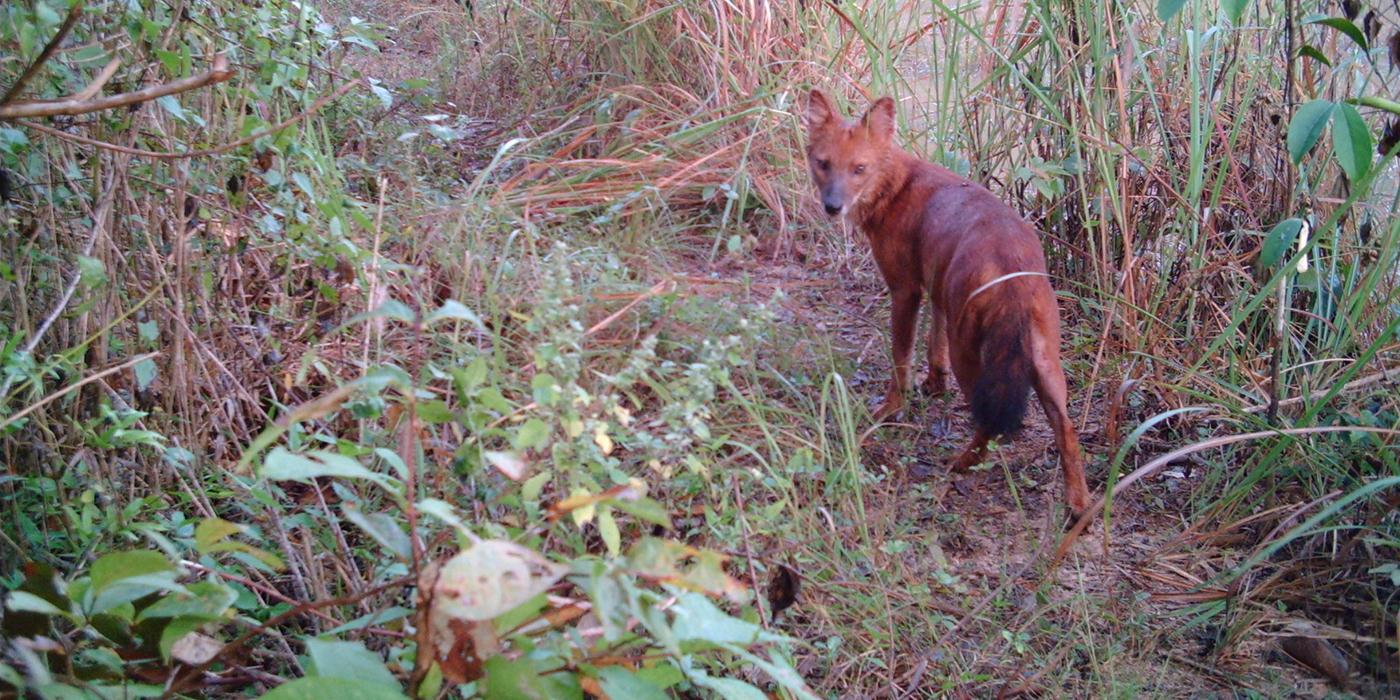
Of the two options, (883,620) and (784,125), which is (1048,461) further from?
(784,125)

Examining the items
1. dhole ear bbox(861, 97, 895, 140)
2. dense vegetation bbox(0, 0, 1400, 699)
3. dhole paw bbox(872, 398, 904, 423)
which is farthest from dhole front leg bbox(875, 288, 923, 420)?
dhole ear bbox(861, 97, 895, 140)

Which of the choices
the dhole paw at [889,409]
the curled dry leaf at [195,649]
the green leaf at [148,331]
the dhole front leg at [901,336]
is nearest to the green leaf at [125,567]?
the curled dry leaf at [195,649]

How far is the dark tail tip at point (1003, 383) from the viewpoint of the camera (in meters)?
3.07

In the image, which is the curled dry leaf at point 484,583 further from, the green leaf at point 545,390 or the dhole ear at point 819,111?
the dhole ear at point 819,111

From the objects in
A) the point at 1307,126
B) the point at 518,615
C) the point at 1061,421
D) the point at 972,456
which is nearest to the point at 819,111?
the point at 972,456

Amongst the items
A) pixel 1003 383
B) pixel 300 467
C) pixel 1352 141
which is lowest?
pixel 1003 383

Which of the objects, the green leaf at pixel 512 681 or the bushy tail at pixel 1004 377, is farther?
the bushy tail at pixel 1004 377

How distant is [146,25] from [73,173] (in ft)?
1.10

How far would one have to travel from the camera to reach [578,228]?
13.4ft

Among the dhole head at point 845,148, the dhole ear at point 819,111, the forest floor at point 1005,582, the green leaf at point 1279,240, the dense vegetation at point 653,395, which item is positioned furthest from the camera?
the dhole ear at point 819,111

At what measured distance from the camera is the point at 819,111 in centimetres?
425

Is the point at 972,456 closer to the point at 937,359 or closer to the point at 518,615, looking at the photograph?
the point at 937,359

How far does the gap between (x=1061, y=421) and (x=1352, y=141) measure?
103 cm

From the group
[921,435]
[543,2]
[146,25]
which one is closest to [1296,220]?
[921,435]
